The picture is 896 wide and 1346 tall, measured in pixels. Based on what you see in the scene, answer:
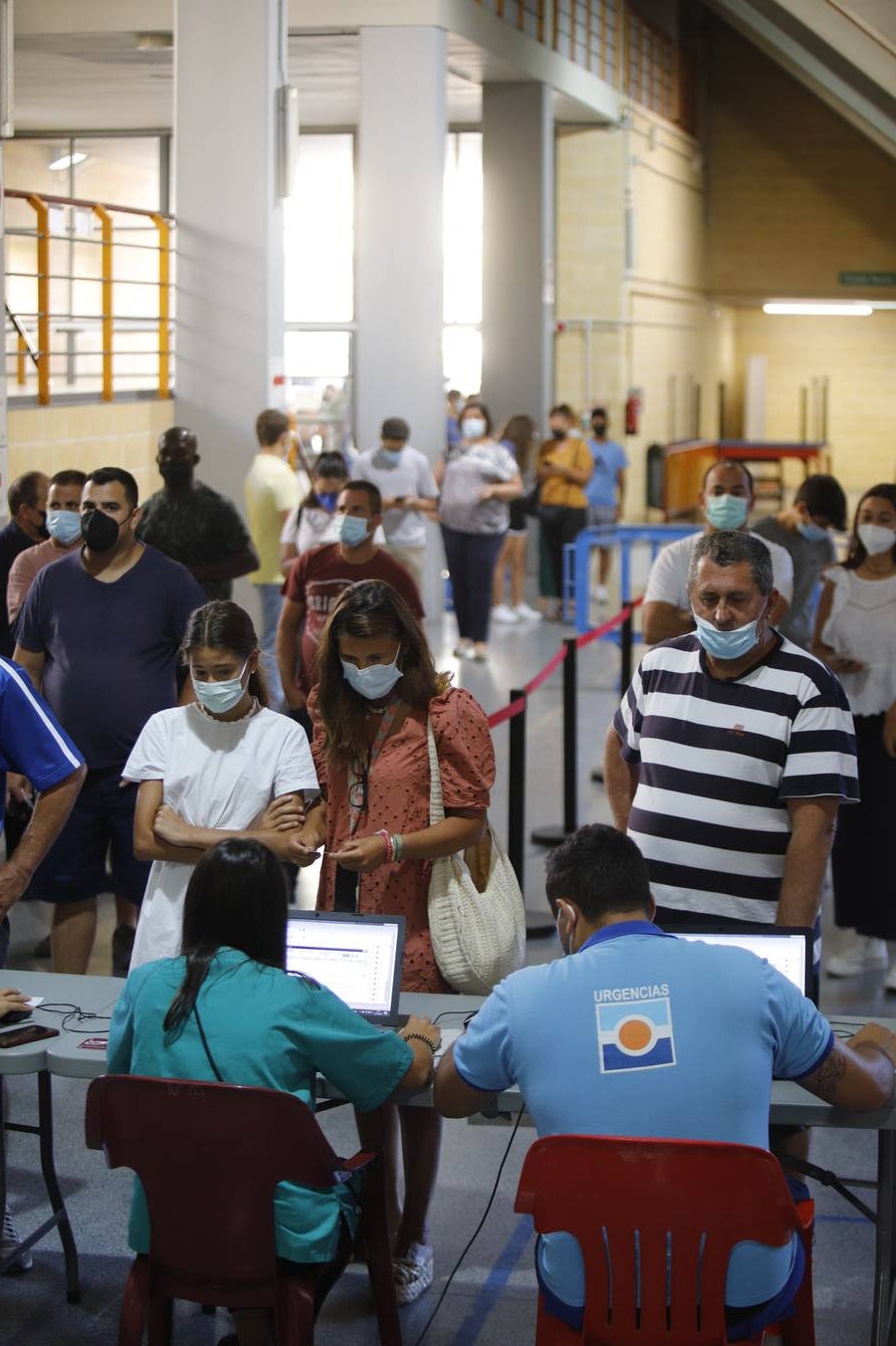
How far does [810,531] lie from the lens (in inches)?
272

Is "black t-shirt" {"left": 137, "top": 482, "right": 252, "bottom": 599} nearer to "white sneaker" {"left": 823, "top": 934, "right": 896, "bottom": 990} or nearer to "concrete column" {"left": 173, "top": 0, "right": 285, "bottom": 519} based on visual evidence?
"white sneaker" {"left": 823, "top": 934, "right": 896, "bottom": 990}

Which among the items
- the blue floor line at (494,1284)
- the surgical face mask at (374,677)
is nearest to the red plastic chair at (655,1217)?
the blue floor line at (494,1284)

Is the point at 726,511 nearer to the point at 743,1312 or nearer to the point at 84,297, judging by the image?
the point at 743,1312

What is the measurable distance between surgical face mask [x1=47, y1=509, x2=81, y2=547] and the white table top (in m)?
2.34

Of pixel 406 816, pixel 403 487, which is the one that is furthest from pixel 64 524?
pixel 403 487

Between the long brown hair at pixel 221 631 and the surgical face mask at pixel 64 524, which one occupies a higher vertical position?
the surgical face mask at pixel 64 524

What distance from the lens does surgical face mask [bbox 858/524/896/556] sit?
6.09 meters

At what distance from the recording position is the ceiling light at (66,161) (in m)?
21.5

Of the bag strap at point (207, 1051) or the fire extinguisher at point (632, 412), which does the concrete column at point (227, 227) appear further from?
the fire extinguisher at point (632, 412)

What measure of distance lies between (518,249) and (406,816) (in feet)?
51.3

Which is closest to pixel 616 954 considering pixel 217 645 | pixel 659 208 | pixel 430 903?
pixel 430 903

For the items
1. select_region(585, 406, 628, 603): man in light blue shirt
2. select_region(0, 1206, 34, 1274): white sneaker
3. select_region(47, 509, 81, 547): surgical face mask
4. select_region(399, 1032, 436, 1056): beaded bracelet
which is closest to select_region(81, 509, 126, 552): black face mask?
select_region(47, 509, 81, 547): surgical face mask

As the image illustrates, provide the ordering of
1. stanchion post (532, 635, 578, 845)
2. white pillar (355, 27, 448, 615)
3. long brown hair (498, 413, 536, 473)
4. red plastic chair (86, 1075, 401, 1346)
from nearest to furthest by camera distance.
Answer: red plastic chair (86, 1075, 401, 1346) < stanchion post (532, 635, 578, 845) < long brown hair (498, 413, 536, 473) < white pillar (355, 27, 448, 615)

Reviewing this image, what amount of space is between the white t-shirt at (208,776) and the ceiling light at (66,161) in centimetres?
1885
